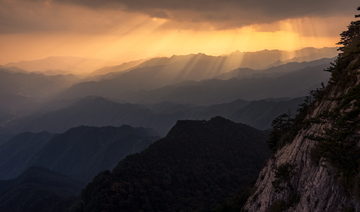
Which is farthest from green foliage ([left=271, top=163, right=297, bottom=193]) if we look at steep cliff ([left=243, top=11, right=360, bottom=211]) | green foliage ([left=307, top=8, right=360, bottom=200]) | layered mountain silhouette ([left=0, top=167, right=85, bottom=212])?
layered mountain silhouette ([left=0, top=167, right=85, bottom=212])

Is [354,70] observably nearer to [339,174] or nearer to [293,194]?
[339,174]

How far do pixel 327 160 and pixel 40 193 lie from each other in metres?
143

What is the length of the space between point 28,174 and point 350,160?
7848 inches

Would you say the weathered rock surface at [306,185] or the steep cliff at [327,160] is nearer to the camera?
the steep cliff at [327,160]

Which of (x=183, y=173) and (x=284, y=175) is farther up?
(x=284, y=175)

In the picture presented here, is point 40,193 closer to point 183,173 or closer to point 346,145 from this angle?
point 183,173

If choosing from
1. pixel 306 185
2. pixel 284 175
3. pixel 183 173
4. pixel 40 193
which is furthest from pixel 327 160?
pixel 40 193

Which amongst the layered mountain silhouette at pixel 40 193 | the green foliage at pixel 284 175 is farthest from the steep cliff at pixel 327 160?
the layered mountain silhouette at pixel 40 193

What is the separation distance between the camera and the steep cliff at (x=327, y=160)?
17.1 m

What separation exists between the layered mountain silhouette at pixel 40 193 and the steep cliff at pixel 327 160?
110 metres

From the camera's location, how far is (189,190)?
73.9 metres

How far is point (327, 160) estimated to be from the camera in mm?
18875

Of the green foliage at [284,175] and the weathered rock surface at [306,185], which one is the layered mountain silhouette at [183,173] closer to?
the weathered rock surface at [306,185]

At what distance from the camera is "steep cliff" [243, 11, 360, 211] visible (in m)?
17.1
